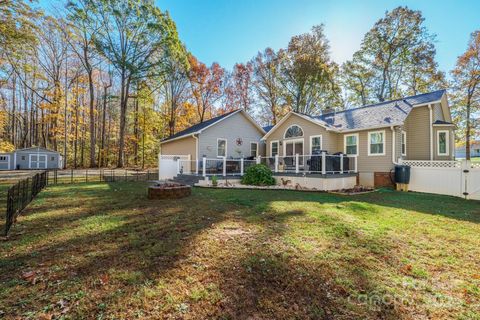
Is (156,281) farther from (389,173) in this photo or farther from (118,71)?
(118,71)

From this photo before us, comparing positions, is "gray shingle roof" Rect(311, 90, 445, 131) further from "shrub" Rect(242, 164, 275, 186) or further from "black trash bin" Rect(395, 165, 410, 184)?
"shrub" Rect(242, 164, 275, 186)

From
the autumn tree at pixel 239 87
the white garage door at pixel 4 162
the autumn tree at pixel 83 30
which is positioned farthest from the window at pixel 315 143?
the white garage door at pixel 4 162

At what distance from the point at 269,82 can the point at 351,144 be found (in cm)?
1517

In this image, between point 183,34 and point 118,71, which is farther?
point 183,34

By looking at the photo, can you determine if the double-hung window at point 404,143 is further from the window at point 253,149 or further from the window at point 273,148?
the window at point 253,149

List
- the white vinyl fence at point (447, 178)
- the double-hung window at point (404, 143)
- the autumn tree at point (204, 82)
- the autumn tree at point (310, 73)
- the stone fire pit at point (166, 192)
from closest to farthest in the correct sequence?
the stone fire pit at point (166, 192) < the white vinyl fence at point (447, 178) < the double-hung window at point (404, 143) < the autumn tree at point (310, 73) < the autumn tree at point (204, 82)

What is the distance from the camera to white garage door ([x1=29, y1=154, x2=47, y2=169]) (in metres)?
24.1

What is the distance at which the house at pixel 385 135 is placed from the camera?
10.9 m

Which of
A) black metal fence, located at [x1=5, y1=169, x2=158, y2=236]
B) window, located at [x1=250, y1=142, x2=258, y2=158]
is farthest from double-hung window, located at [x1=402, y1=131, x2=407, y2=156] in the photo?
black metal fence, located at [x1=5, y1=169, x2=158, y2=236]

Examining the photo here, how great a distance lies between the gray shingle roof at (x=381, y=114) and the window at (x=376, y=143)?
1.59 feet

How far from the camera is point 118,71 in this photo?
845 inches

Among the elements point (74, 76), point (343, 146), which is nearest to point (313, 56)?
point (343, 146)

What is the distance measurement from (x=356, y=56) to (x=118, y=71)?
24129 millimetres

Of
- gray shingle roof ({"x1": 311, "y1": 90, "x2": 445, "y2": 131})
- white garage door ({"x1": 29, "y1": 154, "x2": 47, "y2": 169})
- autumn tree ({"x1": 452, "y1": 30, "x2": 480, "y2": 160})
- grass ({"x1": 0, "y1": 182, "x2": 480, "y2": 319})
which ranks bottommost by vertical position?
grass ({"x1": 0, "y1": 182, "x2": 480, "y2": 319})
